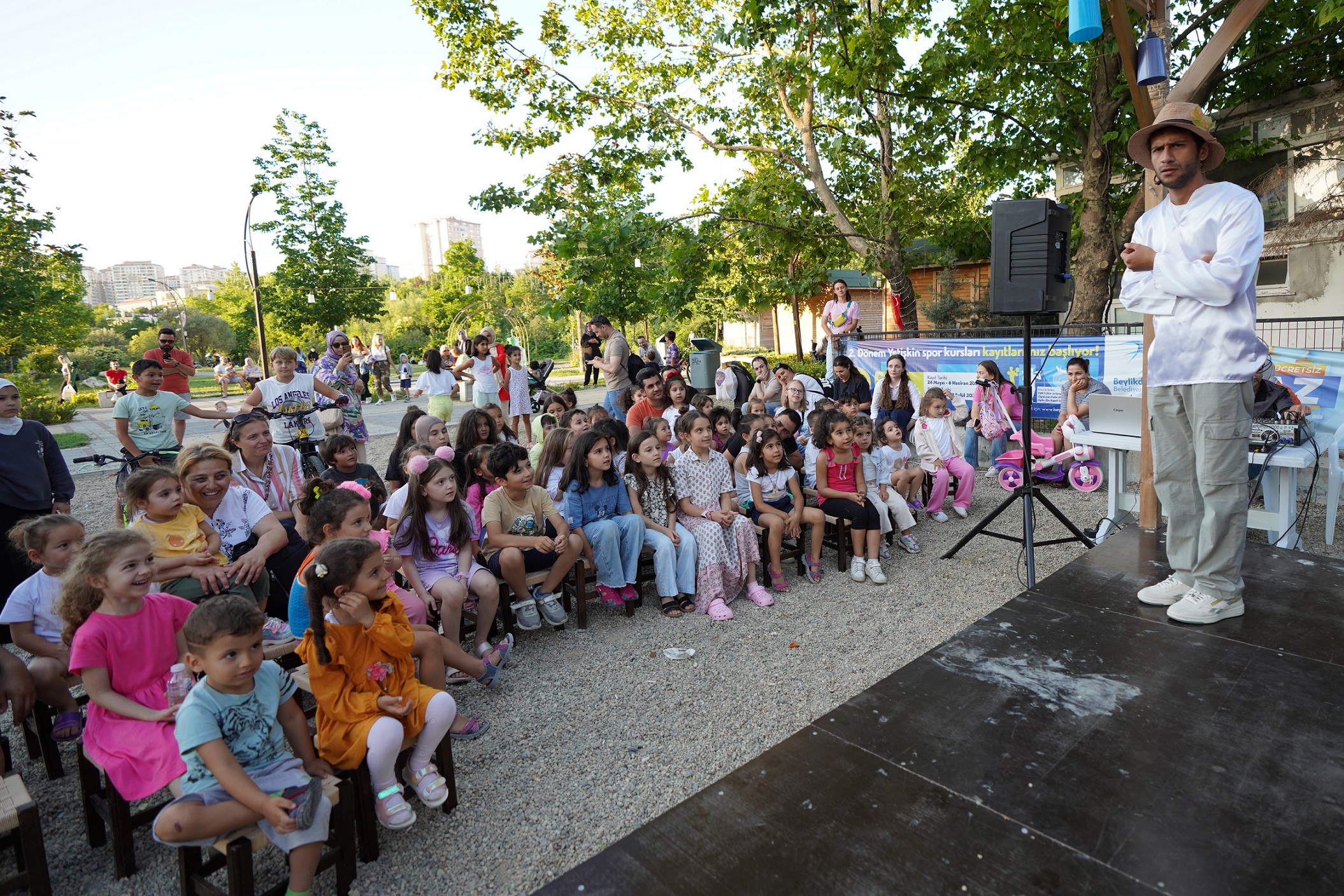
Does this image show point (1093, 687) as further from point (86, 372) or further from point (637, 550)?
point (86, 372)

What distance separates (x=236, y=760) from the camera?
208cm

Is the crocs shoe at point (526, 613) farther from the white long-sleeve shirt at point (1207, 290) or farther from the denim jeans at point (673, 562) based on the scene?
the white long-sleeve shirt at point (1207, 290)

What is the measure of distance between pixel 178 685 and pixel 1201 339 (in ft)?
12.0

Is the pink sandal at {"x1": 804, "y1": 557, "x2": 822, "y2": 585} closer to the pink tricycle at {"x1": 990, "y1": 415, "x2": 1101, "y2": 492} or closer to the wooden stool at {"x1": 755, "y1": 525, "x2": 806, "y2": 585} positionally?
the wooden stool at {"x1": 755, "y1": 525, "x2": 806, "y2": 585}

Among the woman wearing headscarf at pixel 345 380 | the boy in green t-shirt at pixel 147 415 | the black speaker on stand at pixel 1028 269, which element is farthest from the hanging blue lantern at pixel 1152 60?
the boy in green t-shirt at pixel 147 415

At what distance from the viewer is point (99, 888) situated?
7.64ft

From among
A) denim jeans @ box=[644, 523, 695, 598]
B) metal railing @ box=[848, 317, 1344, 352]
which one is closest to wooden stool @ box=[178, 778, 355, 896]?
denim jeans @ box=[644, 523, 695, 598]

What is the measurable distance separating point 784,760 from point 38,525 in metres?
2.86

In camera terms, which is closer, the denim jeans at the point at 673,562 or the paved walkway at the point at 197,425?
the denim jeans at the point at 673,562

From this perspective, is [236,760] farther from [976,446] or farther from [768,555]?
[976,446]

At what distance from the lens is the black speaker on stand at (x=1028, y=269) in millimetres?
4184

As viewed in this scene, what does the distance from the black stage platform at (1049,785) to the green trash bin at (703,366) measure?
14381mm

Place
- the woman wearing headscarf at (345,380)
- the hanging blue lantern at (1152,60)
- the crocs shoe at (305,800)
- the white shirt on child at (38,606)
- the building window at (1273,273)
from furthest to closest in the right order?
the building window at (1273,273), the woman wearing headscarf at (345,380), the hanging blue lantern at (1152,60), the white shirt on child at (38,606), the crocs shoe at (305,800)

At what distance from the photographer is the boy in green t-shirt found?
18.2 ft
